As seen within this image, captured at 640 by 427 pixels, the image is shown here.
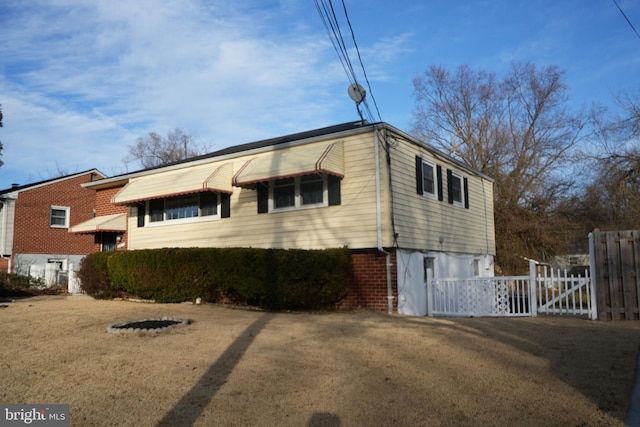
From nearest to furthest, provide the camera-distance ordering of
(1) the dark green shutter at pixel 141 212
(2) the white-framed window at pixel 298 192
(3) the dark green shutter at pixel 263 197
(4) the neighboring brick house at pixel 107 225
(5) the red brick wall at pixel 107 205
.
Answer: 1. (2) the white-framed window at pixel 298 192
2. (3) the dark green shutter at pixel 263 197
3. (1) the dark green shutter at pixel 141 212
4. (4) the neighboring brick house at pixel 107 225
5. (5) the red brick wall at pixel 107 205

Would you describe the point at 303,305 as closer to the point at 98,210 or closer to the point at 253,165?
the point at 253,165

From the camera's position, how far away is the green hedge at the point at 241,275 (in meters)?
12.9

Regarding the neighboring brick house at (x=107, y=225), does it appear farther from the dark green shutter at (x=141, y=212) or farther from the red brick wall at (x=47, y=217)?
the red brick wall at (x=47, y=217)

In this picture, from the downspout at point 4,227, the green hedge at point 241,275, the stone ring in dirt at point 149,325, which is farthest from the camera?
the downspout at point 4,227

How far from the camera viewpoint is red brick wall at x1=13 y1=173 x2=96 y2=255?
26906 mm

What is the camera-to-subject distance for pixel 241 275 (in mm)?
13211

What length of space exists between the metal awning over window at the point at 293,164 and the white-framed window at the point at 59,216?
17193mm

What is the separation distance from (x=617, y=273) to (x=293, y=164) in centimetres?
785

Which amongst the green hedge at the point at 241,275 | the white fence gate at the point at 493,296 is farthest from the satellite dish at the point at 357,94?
the white fence gate at the point at 493,296

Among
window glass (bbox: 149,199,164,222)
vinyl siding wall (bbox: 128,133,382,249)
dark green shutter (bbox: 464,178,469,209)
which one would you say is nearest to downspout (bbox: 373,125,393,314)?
vinyl siding wall (bbox: 128,133,382,249)

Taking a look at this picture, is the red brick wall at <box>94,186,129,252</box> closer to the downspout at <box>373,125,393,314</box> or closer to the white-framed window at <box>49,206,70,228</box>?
the white-framed window at <box>49,206,70,228</box>

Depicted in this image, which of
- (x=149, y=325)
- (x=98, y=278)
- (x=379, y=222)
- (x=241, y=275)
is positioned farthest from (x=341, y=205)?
(x=98, y=278)

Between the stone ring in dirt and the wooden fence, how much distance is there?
28.3 ft

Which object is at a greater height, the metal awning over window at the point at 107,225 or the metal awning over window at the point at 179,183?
the metal awning over window at the point at 179,183
